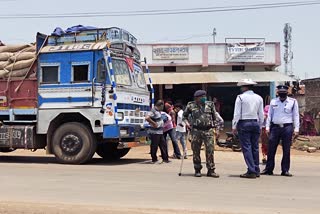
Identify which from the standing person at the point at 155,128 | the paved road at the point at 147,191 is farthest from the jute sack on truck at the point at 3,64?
the standing person at the point at 155,128

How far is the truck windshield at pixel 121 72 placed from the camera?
1295cm

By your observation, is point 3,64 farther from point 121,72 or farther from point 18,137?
point 121,72

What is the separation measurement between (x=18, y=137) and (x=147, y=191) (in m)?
5.88

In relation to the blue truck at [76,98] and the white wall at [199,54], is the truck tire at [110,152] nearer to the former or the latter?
the blue truck at [76,98]

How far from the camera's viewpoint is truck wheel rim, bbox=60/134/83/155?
43.0ft

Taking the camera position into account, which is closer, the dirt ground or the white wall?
the dirt ground

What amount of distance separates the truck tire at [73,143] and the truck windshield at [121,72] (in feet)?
4.78

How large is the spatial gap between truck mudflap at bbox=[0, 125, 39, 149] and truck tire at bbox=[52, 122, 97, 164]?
23.3 inches

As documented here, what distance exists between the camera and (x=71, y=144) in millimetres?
13133

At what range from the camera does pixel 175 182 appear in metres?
9.81

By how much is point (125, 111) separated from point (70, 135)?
59.3 inches

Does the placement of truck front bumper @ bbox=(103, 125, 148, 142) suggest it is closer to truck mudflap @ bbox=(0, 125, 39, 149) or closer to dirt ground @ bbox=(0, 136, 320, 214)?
dirt ground @ bbox=(0, 136, 320, 214)

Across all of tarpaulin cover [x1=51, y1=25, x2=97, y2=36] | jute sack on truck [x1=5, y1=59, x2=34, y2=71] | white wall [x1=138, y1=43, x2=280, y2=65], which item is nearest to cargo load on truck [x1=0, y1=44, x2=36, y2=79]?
jute sack on truck [x1=5, y1=59, x2=34, y2=71]

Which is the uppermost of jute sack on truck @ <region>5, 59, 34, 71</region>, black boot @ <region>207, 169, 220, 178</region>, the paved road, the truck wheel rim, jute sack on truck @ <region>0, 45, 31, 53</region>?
jute sack on truck @ <region>0, 45, 31, 53</region>
